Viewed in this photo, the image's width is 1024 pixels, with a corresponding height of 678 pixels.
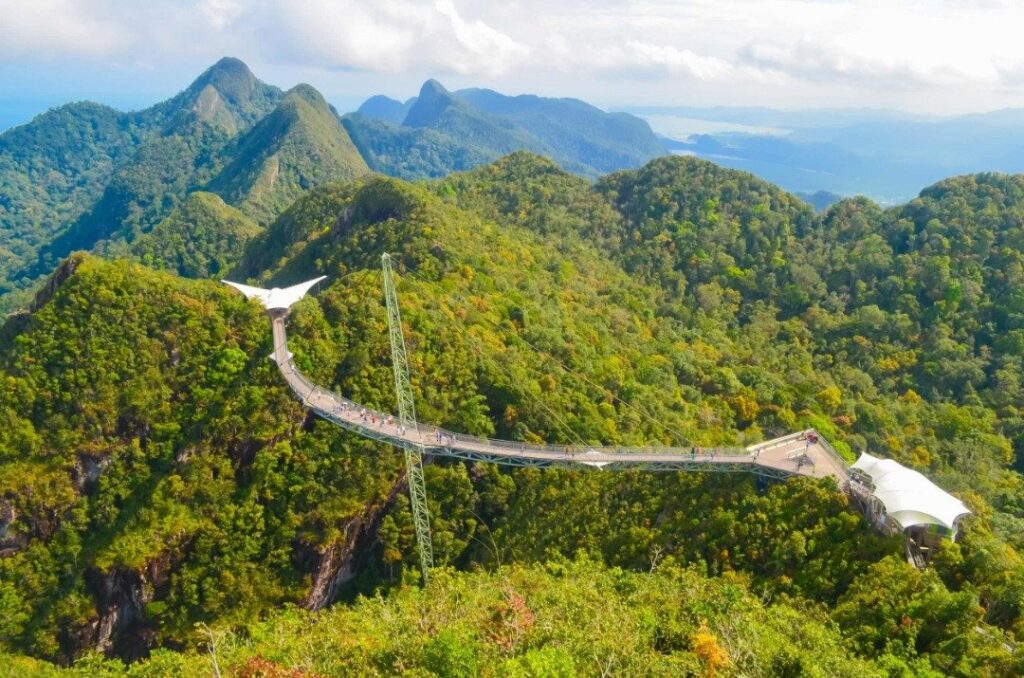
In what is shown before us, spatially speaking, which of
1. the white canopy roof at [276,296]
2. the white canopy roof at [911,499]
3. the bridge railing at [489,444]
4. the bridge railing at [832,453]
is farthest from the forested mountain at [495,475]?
the bridge railing at [832,453]

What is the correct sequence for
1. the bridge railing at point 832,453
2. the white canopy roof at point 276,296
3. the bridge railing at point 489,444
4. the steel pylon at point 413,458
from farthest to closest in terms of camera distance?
the white canopy roof at point 276,296 → the steel pylon at point 413,458 → the bridge railing at point 489,444 → the bridge railing at point 832,453

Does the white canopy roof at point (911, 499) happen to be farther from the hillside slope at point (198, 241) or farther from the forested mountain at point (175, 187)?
the forested mountain at point (175, 187)

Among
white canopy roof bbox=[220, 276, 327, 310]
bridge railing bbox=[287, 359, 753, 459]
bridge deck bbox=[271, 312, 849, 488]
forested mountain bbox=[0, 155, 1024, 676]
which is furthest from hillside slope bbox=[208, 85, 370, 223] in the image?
bridge deck bbox=[271, 312, 849, 488]

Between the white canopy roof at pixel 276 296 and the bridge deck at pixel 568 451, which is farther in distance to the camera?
the white canopy roof at pixel 276 296

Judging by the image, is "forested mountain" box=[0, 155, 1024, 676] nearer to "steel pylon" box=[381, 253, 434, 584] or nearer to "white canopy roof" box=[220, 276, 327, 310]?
"white canopy roof" box=[220, 276, 327, 310]

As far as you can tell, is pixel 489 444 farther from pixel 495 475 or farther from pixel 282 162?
pixel 282 162

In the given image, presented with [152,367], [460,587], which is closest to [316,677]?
[460,587]

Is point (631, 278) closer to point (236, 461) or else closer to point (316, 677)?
point (236, 461)

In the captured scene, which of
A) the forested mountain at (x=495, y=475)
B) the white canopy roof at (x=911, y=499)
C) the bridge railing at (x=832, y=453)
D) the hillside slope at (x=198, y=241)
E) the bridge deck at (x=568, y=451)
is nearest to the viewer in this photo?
the forested mountain at (x=495, y=475)
